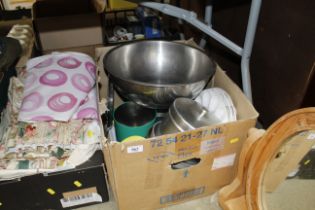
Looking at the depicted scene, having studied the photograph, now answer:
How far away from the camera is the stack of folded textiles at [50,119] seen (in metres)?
0.91

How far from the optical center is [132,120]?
1.12 meters

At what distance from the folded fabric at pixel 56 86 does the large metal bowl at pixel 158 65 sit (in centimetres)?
16

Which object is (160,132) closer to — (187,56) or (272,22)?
(187,56)

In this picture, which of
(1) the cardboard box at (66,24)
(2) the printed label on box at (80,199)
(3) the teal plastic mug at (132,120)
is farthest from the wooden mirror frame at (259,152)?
(1) the cardboard box at (66,24)

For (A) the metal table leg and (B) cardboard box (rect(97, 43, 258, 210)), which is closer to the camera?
(B) cardboard box (rect(97, 43, 258, 210))

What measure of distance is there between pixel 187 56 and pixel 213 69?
15 centimetres

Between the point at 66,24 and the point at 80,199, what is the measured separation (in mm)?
1012

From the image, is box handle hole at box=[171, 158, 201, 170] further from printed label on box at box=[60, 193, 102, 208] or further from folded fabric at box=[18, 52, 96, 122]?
folded fabric at box=[18, 52, 96, 122]

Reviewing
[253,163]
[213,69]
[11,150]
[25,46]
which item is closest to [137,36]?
[25,46]

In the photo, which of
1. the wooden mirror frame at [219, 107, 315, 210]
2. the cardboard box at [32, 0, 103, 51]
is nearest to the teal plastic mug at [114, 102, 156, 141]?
the wooden mirror frame at [219, 107, 315, 210]

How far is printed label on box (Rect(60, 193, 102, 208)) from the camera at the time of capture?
997 mm

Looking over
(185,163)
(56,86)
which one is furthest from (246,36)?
(56,86)

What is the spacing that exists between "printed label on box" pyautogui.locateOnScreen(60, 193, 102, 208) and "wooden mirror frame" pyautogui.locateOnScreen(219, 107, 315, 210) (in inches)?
19.1

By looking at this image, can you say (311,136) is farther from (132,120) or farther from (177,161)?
(132,120)
